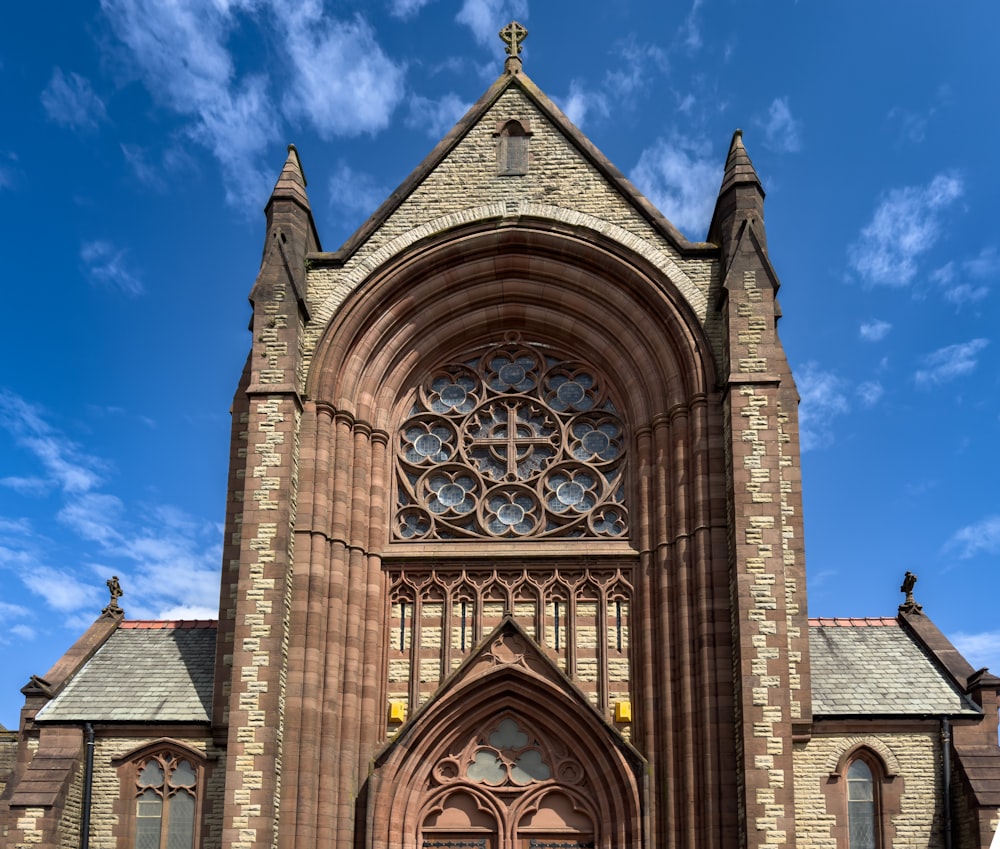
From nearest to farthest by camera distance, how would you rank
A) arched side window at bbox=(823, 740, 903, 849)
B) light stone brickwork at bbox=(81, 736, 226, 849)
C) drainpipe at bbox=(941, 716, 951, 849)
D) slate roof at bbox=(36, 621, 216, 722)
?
drainpipe at bbox=(941, 716, 951, 849) → arched side window at bbox=(823, 740, 903, 849) → light stone brickwork at bbox=(81, 736, 226, 849) → slate roof at bbox=(36, 621, 216, 722)

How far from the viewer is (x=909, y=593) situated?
2483 centimetres

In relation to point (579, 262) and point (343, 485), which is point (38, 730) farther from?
point (579, 262)

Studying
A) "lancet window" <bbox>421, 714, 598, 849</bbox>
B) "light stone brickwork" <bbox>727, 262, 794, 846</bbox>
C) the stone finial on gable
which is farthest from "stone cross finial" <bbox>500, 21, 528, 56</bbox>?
"lancet window" <bbox>421, 714, 598, 849</bbox>

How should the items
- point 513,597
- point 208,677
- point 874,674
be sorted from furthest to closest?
point 513,597 < point 208,677 < point 874,674

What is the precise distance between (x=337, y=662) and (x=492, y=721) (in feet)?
9.96

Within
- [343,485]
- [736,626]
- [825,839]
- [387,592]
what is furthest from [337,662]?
[825,839]

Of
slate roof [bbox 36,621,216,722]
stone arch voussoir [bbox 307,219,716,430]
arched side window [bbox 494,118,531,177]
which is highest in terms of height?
arched side window [bbox 494,118,531,177]

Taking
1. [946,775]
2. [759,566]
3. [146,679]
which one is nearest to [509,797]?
[759,566]

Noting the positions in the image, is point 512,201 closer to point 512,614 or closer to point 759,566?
point 512,614

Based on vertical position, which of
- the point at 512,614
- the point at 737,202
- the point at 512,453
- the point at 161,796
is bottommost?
the point at 161,796

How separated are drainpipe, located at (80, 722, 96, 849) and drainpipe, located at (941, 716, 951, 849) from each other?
14569 mm

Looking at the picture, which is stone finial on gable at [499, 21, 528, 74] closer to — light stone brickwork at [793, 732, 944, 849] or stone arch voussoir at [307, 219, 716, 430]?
stone arch voussoir at [307, 219, 716, 430]

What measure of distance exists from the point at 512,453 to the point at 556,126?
6.99 meters

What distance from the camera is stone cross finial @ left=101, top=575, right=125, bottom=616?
999 inches
